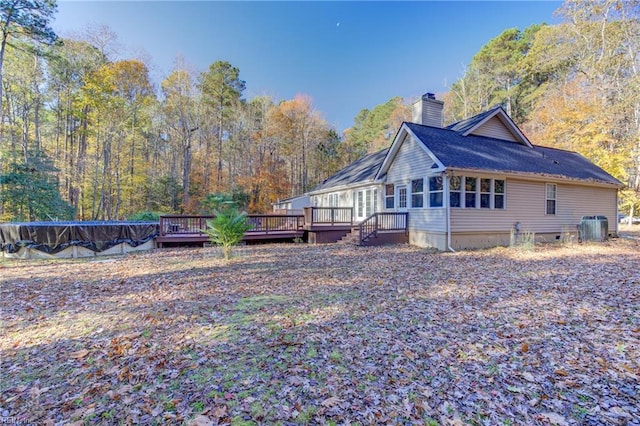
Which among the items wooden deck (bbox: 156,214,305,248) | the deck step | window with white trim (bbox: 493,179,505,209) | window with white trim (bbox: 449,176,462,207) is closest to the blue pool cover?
wooden deck (bbox: 156,214,305,248)

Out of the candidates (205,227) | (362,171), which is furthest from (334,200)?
(205,227)

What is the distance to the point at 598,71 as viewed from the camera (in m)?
18.4

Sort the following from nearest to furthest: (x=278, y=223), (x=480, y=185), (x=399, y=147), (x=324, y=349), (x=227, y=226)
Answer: (x=324, y=349), (x=227, y=226), (x=480, y=185), (x=399, y=147), (x=278, y=223)

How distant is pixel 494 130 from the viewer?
13.6m

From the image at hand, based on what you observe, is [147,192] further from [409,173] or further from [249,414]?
[249,414]

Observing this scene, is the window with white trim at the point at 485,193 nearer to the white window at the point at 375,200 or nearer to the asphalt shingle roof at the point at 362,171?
the white window at the point at 375,200

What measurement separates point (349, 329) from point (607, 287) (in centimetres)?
557

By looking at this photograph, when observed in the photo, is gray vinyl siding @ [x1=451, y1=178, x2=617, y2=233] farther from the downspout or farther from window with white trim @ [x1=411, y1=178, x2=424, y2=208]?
window with white trim @ [x1=411, y1=178, x2=424, y2=208]

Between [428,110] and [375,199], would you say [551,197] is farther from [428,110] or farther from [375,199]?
[375,199]

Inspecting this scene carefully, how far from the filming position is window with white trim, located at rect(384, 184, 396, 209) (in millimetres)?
13625

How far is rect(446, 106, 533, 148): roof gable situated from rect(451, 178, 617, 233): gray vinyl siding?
2.90 meters

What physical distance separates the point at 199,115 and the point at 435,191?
2135cm

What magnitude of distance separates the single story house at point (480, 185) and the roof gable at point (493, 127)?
4 cm

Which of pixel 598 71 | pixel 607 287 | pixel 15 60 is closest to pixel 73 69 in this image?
pixel 15 60
